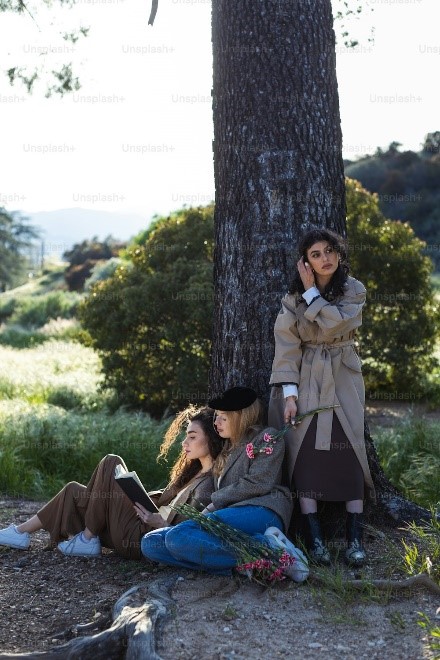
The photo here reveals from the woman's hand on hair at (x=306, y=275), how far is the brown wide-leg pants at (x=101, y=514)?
4.63 feet

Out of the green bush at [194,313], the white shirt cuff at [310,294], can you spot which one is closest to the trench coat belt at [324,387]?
the white shirt cuff at [310,294]

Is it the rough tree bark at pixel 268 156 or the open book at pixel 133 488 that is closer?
the open book at pixel 133 488

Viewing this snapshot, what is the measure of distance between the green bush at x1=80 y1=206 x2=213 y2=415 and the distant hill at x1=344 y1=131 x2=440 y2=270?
83.6 ft

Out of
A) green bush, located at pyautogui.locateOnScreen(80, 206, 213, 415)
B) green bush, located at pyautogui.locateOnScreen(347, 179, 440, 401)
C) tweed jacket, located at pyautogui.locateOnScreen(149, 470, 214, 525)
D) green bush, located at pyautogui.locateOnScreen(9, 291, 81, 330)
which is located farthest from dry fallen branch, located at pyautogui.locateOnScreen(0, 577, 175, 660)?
green bush, located at pyautogui.locateOnScreen(9, 291, 81, 330)

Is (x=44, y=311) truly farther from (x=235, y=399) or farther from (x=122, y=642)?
(x=122, y=642)

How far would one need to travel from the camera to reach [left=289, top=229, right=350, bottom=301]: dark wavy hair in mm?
4891

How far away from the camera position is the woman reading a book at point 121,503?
5.06 meters

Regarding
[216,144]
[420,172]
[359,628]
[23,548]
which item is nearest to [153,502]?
[23,548]

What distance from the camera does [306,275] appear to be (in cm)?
491

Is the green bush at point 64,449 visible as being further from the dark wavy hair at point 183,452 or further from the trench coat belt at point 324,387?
the trench coat belt at point 324,387

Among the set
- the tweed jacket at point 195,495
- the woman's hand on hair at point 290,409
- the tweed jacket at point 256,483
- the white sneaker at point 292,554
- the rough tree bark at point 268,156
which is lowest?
the white sneaker at point 292,554

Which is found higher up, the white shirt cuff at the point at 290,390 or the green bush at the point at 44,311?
the white shirt cuff at the point at 290,390

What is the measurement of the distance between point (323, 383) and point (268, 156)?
1.36 meters

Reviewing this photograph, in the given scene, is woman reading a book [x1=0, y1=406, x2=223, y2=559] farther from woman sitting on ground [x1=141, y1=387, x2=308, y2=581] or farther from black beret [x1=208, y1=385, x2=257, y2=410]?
black beret [x1=208, y1=385, x2=257, y2=410]
